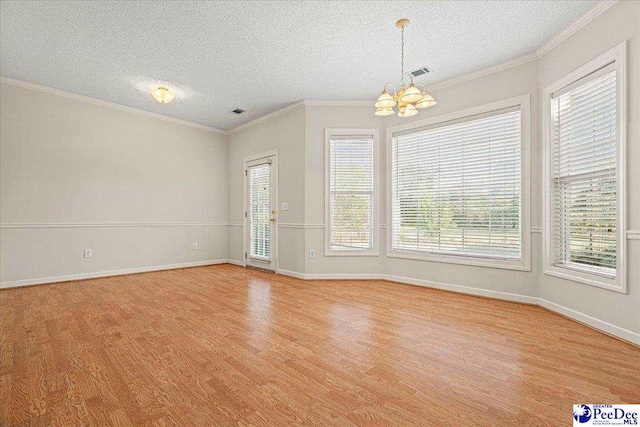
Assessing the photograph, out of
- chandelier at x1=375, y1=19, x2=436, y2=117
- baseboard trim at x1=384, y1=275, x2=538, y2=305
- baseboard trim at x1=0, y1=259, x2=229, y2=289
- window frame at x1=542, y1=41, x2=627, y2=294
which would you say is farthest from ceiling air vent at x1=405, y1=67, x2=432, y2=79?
baseboard trim at x1=0, y1=259, x2=229, y2=289

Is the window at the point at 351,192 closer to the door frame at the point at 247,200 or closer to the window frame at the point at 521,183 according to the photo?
the window frame at the point at 521,183

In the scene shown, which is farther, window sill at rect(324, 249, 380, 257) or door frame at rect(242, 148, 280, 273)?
door frame at rect(242, 148, 280, 273)

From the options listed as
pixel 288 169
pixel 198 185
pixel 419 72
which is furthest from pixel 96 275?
pixel 419 72

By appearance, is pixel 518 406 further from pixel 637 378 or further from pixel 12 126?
pixel 12 126

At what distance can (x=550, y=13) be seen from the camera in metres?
2.87

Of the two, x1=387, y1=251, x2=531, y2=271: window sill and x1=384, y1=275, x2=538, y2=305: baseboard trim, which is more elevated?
x1=387, y1=251, x2=531, y2=271: window sill

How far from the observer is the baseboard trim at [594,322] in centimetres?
252

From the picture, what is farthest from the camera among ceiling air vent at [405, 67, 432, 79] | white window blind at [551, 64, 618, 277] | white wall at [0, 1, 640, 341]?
ceiling air vent at [405, 67, 432, 79]

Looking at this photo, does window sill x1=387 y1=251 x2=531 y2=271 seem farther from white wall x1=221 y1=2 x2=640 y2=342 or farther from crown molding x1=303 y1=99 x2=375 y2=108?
crown molding x1=303 y1=99 x2=375 y2=108

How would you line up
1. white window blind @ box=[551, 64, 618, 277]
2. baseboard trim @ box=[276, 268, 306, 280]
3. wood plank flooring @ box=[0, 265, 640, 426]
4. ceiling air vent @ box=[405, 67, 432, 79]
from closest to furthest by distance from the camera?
wood plank flooring @ box=[0, 265, 640, 426], white window blind @ box=[551, 64, 618, 277], ceiling air vent @ box=[405, 67, 432, 79], baseboard trim @ box=[276, 268, 306, 280]

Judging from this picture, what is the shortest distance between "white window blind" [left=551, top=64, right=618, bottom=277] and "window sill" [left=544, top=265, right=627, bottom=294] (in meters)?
0.06

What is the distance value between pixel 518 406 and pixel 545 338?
1.25m

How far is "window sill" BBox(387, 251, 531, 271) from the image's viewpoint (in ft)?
12.0

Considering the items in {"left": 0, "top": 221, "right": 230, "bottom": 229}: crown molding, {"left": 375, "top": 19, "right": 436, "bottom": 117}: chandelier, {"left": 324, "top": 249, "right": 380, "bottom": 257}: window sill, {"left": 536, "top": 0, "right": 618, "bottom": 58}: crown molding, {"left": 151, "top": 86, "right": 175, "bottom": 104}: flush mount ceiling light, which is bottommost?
{"left": 324, "top": 249, "right": 380, "bottom": 257}: window sill
